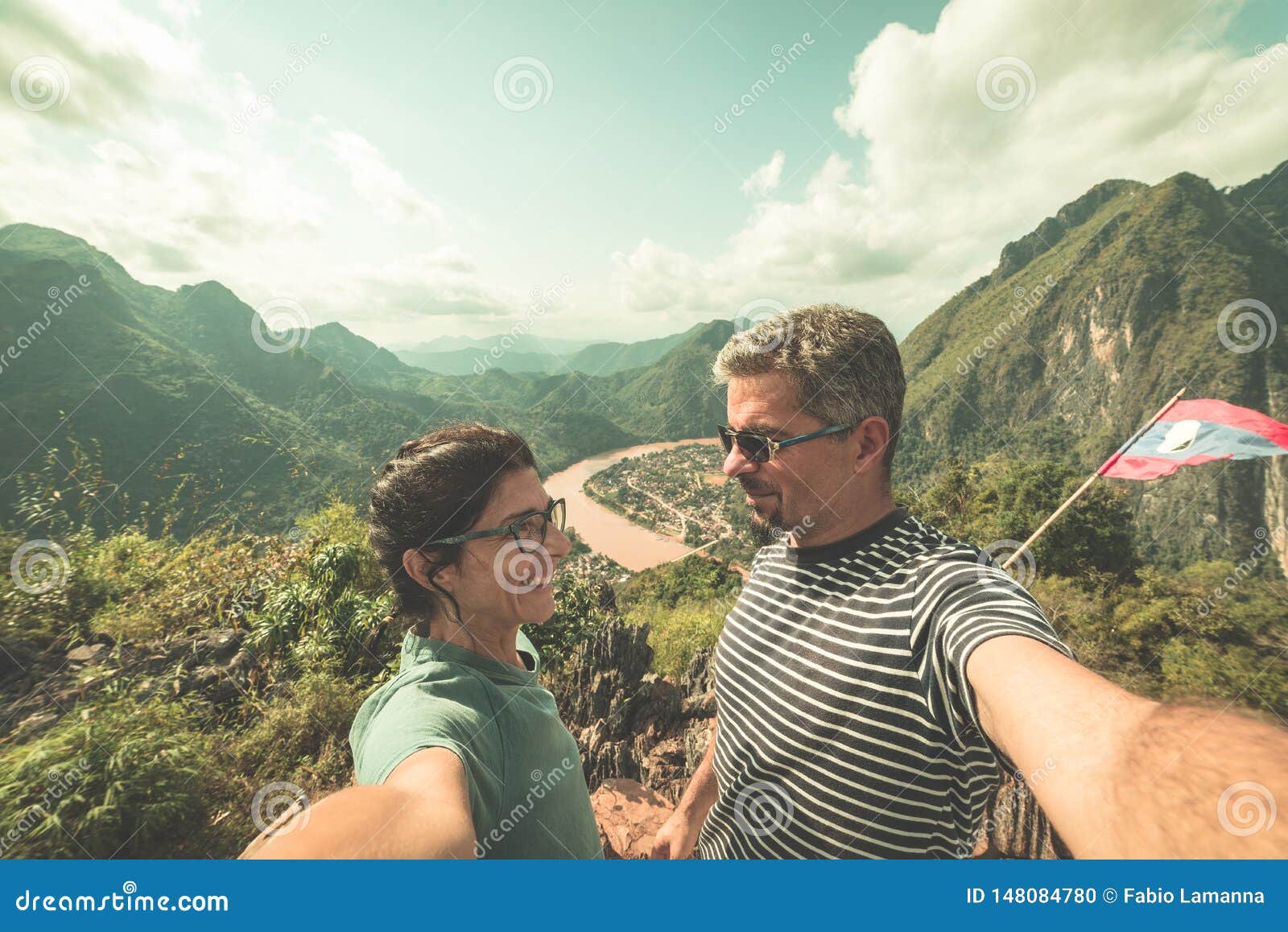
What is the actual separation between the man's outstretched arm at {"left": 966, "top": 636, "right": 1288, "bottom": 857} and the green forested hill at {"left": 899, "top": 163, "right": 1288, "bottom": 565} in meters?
54.6

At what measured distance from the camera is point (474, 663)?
1609mm

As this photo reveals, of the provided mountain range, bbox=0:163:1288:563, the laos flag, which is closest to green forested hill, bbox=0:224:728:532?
mountain range, bbox=0:163:1288:563

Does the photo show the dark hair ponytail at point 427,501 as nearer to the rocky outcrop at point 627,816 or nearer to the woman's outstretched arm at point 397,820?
the woman's outstretched arm at point 397,820

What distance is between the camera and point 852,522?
1.79 meters

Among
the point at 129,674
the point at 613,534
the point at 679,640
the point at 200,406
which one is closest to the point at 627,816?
the point at 129,674

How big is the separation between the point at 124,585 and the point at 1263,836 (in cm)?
733

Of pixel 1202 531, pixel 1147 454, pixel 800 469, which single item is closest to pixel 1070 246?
pixel 1202 531

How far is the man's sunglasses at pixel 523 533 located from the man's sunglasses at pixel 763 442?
904mm

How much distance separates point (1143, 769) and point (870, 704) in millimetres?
663

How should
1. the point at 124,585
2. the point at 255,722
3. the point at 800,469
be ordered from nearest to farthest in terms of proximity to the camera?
the point at 800,469 < the point at 255,722 < the point at 124,585

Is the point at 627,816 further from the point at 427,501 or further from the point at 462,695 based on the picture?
the point at 427,501

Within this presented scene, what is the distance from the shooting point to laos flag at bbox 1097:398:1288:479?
421 cm

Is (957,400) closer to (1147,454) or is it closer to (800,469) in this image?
(1147,454)

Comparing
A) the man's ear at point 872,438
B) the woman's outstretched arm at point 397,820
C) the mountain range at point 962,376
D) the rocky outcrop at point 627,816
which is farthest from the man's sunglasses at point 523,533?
the mountain range at point 962,376
